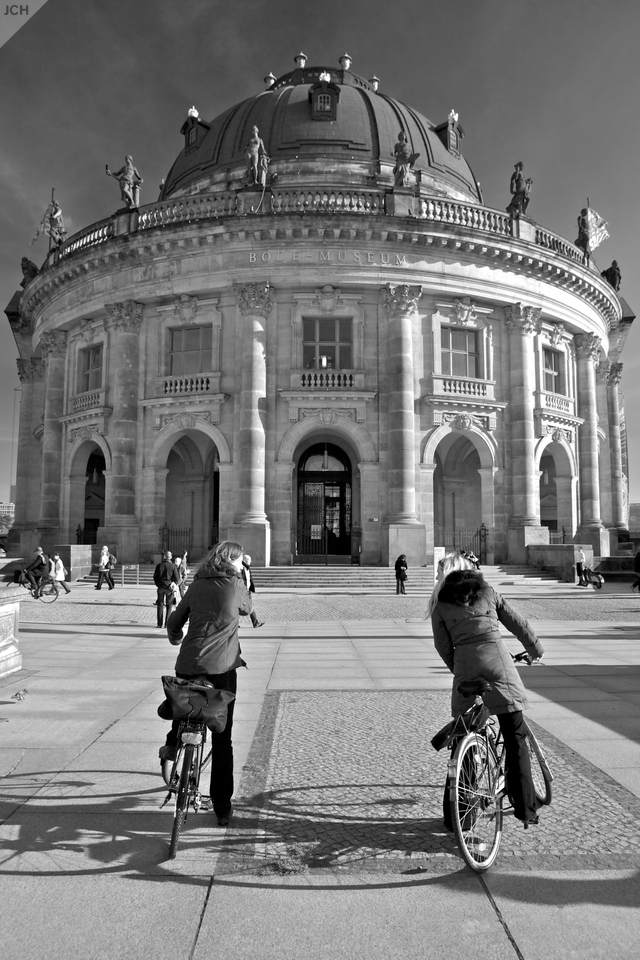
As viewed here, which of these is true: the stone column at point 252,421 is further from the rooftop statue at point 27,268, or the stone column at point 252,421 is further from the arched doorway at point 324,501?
the rooftop statue at point 27,268

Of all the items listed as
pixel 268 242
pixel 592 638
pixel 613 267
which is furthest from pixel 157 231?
pixel 613 267

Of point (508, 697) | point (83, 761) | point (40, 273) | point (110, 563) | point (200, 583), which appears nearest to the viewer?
point (508, 697)

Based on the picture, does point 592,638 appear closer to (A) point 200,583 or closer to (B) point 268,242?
(A) point 200,583

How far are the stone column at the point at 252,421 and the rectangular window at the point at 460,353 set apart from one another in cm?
756

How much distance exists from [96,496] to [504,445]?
891 inches

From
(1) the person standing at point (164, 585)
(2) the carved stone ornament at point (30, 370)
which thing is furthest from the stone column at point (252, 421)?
(2) the carved stone ornament at point (30, 370)

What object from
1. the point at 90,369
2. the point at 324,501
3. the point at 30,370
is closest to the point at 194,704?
the point at 324,501

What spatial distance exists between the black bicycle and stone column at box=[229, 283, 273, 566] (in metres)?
22.4

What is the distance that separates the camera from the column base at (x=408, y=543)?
2642 cm

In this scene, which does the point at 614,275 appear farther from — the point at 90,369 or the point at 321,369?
the point at 90,369

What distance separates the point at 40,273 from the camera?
33656 millimetres

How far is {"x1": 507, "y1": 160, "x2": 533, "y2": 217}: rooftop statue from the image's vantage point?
31.4m

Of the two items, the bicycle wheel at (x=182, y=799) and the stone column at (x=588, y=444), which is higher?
the stone column at (x=588, y=444)

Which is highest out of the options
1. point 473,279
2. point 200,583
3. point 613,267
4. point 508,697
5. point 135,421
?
point 613,267
